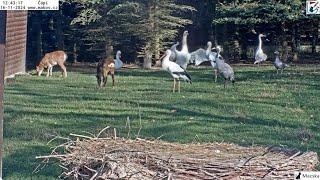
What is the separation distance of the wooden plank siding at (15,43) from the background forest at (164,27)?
689 cm

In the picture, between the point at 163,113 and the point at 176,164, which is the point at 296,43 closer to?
the point at 163,113

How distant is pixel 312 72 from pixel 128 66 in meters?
9.75

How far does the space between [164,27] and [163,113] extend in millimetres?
Answer: 20486

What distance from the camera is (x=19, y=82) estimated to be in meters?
21.0

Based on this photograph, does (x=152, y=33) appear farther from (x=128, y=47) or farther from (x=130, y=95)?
(x=130, y=95)

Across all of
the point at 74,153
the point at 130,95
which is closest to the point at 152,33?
the point at 130,95

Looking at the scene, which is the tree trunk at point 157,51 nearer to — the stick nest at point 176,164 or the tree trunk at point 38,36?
the tree trunk at point 38,36

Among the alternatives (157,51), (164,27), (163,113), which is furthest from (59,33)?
(163,113)

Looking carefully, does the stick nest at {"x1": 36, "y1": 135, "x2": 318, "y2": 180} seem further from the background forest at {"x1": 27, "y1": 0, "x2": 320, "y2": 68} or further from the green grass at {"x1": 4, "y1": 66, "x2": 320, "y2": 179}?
the background forest at {"x1": 27, "y1": 0, "x2": 320, "y2": 68}

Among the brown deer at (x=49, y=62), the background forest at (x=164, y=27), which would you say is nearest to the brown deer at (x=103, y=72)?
the brown deer at (x=49, y=62)

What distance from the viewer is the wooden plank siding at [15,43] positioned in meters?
22.5

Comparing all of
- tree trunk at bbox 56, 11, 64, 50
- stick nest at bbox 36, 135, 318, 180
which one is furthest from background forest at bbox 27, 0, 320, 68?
stick nest at bbox 36, 135, 318, 180

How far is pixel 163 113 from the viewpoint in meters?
12.9

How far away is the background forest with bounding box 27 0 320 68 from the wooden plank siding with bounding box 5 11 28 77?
22.6 ft
